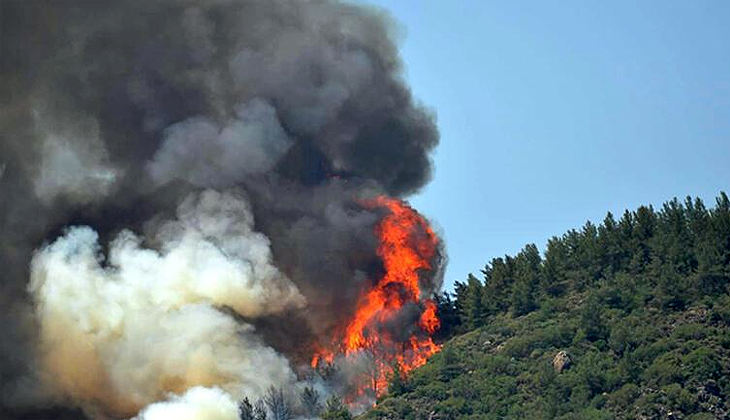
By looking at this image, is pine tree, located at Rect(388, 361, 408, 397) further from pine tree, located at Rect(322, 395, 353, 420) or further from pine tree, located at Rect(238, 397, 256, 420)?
pine tree, located at Rect(238, 397, 256, 420)

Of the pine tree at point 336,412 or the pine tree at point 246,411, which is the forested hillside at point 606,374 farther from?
the pine tree at point 246,411

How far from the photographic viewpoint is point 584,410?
184875mm

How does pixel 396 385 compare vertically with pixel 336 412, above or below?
above

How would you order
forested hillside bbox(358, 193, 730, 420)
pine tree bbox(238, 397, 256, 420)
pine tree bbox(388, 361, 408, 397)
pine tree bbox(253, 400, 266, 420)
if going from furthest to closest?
pine tree bbox(388, 361, 408, 397), pine tree bbox(238, 397, 256, 420), pine tree bbox(253, 400, 266, 420), forested hillside bbox(358, 193, 730, 420)

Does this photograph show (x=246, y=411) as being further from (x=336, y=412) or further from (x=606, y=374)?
(x=606, y=374)

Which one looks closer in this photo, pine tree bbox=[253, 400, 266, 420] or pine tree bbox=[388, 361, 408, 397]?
pine tree bbox=[253, 400, 266, 420]

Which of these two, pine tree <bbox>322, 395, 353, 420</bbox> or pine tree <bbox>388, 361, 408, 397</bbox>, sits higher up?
pine tree <bbox>388, 361, 408, 397</bbox>

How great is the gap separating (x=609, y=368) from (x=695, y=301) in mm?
14027

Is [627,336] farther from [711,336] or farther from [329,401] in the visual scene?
[329,401]

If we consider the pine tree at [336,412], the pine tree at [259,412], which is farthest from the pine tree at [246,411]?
the pine tree at [336,412]

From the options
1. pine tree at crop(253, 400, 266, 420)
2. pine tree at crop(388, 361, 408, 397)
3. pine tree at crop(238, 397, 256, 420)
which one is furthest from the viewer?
pine tree at crop(388, 361, 408, 397)

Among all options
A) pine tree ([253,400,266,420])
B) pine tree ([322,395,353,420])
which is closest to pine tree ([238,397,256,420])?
pine tree ([253,400,266,420])

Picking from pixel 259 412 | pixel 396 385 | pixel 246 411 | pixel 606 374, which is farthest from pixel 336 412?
pixel 606 374

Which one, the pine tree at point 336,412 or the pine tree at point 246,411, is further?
the pine tree at point 246,411
